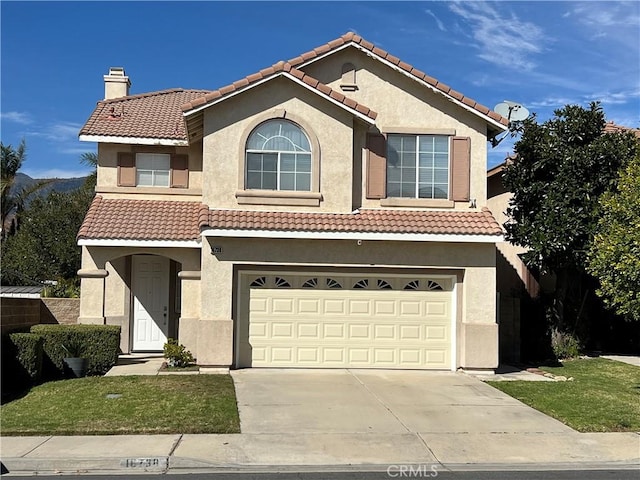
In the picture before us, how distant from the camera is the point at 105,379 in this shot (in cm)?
1344

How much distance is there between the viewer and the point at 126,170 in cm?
1767

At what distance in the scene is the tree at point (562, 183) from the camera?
16047 millimetres

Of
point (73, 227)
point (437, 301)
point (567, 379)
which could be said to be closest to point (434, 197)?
point (437, 301)

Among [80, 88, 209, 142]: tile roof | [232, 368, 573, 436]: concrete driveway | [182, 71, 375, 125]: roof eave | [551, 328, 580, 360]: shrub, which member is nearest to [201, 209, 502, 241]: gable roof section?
[182, 71, 375, 125]: roof eave

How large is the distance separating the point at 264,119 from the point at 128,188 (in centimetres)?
455

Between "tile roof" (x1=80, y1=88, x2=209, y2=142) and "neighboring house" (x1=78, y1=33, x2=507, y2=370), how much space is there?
1.81 m

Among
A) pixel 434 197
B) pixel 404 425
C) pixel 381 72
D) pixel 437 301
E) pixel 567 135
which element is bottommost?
pixel 404 425

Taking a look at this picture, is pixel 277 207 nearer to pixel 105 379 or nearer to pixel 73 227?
pixel 105 379

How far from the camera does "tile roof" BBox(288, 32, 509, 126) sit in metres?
15.9

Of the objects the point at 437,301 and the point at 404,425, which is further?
the point at 437,301

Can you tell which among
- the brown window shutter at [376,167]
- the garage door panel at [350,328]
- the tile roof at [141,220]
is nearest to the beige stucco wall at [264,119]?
the brown window shutter at [376,167]

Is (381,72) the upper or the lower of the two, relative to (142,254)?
upper

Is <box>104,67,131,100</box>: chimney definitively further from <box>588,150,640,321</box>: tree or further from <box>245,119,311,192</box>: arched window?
<box>588,150,640,321</box>: tree

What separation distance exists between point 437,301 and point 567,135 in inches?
209
